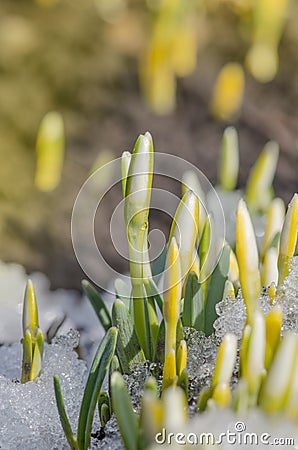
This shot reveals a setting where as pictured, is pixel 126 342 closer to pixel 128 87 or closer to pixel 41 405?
pixel 41 405

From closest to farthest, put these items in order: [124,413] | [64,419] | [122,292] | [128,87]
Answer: [124,413] < [64,419] < [122,292] < [128,87]

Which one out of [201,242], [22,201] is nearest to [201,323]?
[201,242]

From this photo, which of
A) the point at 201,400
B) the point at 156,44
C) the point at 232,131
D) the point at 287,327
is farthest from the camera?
the point at 156,44

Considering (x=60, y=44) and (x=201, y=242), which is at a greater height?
(x=60, y=44)

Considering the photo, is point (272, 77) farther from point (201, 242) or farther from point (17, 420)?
point (17, 420)

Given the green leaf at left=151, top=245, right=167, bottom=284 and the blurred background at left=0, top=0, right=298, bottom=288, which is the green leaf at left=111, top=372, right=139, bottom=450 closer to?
the green leaf at left=151, top=245, right=167, bottom=284

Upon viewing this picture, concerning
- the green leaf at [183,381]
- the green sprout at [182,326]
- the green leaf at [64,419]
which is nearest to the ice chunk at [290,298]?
the green sprout at [182,326]

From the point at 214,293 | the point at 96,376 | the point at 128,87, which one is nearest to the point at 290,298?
the point at 214,293
